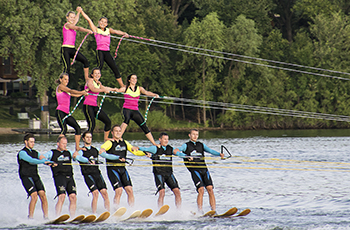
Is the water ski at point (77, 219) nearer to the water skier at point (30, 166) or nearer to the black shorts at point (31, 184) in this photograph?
the water skier at point (30, 166)

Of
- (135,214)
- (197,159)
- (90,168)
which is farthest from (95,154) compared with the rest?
(197,159)

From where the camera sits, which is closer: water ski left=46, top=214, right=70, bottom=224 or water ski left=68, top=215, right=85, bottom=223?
water ski left=46, top=214, right=70, bottom=224

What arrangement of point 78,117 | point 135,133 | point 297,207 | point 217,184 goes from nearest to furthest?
point 297,207
point 217,184
point 78,117
point 135,133

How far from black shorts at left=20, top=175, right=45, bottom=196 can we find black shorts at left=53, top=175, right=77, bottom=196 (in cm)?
44

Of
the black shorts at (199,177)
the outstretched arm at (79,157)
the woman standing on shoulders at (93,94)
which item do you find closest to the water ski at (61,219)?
the outstretched arm at (79,157)

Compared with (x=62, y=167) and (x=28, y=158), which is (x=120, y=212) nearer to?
(x=62, y=167)

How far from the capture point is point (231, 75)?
57.6 meters

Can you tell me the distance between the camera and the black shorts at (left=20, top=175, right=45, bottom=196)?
41.7ft

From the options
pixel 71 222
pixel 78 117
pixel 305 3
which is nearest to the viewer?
pixel 71 222

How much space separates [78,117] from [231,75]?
2003 cm

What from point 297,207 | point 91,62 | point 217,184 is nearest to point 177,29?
point 91,62

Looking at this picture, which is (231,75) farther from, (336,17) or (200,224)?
(200,224)

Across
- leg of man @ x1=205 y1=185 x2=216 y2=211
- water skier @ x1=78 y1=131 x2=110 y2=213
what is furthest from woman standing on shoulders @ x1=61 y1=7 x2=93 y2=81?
leg of man @ x1=205 y1=185 x2=216 y2=211

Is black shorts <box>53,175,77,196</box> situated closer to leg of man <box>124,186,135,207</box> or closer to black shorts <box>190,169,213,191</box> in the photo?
leg of man <box>124,186,135,207</box>
